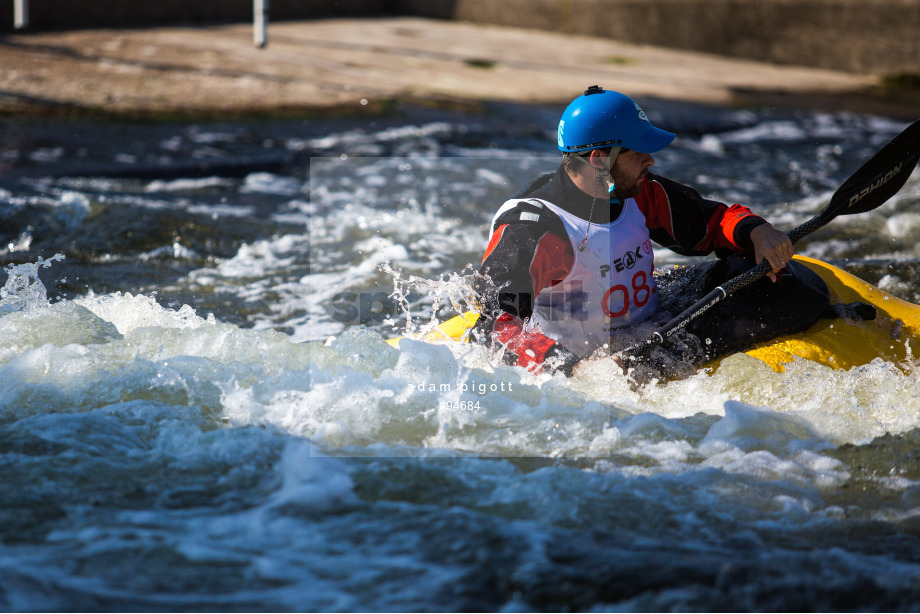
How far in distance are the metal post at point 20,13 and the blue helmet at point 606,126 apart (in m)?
8.31

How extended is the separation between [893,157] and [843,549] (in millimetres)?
1915

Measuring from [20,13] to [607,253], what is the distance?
337 inches

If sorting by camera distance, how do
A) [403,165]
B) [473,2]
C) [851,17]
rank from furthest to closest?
1. [473,2]
2. [851,17]
3. [403,165]

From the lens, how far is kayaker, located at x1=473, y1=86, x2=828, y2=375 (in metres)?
2.91

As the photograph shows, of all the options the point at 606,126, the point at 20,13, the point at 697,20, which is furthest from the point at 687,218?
the point at 697,20

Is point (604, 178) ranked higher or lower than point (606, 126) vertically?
lower

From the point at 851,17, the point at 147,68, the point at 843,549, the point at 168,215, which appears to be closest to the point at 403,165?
the point at 168,215

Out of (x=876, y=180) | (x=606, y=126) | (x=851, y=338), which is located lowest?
(x=851, y=338)

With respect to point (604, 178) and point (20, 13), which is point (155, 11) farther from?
point (604, 178)

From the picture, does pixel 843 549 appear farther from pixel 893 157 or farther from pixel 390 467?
pixel 893 157

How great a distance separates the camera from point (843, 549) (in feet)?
7.63

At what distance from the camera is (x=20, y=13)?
29.8 ft

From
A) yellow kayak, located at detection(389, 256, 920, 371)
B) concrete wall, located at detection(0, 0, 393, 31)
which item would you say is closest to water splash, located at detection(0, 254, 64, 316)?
yellow kayak, located at detection(389, 256, 920, 371)

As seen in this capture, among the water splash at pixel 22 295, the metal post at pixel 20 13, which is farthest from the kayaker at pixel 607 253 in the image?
the metal post at pixel 20 13
